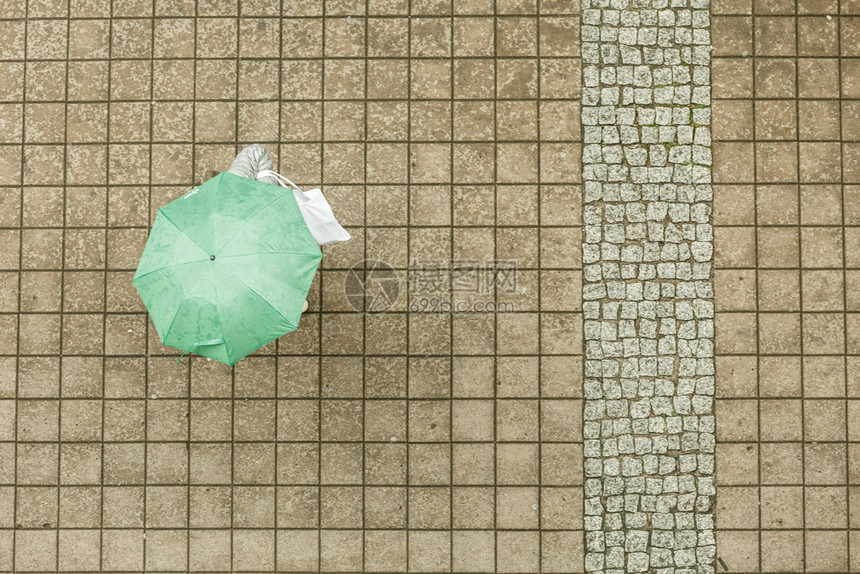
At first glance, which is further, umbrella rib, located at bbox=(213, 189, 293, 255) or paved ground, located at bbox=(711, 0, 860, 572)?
paved ground, located at bbox=(711, 0, 860, 572)

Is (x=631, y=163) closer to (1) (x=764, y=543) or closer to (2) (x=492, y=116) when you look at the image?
(2) (x=492, y=116)

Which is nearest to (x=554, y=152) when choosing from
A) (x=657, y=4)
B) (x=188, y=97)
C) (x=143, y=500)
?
(x=657, y=4)

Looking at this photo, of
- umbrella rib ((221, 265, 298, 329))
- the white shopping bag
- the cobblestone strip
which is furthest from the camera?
the cobblestone strip

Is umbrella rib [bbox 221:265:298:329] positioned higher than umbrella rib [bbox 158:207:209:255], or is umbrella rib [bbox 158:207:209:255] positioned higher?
umbrella rib [bbox 158:207:209:255]

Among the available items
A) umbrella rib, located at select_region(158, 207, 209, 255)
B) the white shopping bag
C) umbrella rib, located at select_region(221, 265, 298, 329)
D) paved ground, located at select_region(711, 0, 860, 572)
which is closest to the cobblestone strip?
paved ground, located at select_region(711, 0, 860, 572)

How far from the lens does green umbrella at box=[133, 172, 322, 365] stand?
3418mm

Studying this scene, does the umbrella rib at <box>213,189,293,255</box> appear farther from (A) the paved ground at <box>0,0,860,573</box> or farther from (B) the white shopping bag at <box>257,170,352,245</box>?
(A) the paved ground at <box>0,0,860,573</box>

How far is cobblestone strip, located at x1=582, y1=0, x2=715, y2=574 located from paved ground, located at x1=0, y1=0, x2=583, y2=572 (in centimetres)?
21

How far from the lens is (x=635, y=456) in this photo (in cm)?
470

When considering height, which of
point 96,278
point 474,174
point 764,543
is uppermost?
point 474,174

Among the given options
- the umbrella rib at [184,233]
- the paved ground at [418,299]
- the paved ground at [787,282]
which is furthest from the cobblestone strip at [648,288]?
the umbrella rib at [184,233]

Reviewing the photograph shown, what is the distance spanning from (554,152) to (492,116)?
611 mm

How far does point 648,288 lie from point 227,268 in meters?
3.34

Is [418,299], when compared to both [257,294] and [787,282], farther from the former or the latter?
[787,282]
